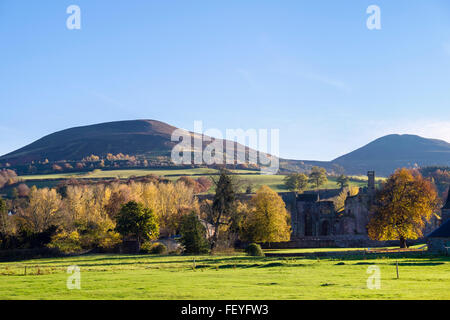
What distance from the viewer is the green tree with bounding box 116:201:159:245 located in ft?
215

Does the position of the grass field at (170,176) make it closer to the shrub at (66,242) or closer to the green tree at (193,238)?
the shrub at (66,242)

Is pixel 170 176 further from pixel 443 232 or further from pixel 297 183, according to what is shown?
pixel 443 232

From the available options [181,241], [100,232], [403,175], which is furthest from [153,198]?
[403,175]

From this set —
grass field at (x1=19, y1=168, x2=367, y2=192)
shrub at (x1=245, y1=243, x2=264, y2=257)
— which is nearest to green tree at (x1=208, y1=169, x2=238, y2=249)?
shrub at (x1=245, y1=243, x2=264, y2=257)

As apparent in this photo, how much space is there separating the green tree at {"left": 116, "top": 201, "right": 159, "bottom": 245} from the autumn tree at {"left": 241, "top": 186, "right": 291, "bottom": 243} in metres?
14.0

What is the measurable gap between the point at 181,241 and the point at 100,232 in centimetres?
1376

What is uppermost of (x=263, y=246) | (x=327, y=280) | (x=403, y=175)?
(x=403, y=175)

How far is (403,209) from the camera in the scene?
57.3 meters

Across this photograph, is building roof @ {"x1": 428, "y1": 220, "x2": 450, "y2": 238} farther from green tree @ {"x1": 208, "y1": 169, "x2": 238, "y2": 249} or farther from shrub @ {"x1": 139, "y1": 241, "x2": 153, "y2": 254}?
shrub @ {"x1": 139, "y1": 241, "x2": 153, "y2": 254}

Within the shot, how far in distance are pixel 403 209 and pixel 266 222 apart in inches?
804

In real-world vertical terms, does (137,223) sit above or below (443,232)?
below

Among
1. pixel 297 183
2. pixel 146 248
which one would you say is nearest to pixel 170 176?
pixel 297 183
